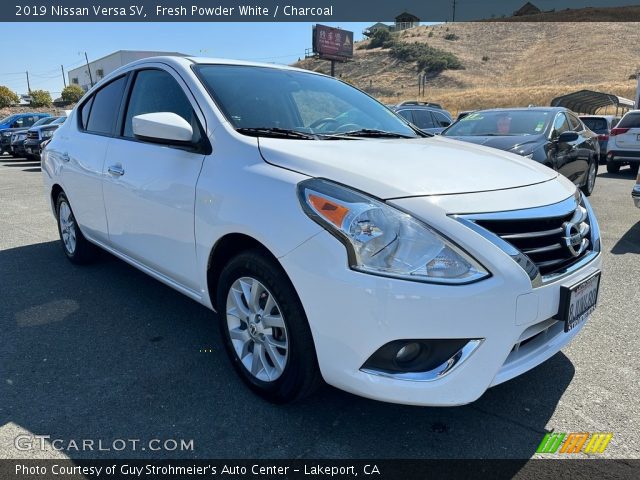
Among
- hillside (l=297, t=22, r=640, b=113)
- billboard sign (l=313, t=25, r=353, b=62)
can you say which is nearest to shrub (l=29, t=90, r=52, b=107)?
billboard sign (l=313, t=25, r=353, b=62)

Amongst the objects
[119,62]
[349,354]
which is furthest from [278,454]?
[119,62]

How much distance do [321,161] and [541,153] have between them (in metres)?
5.27

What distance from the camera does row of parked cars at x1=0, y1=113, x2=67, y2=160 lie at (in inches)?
631

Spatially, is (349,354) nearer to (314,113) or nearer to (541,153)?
(314,113)

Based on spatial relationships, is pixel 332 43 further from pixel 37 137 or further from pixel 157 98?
pixel 157 98

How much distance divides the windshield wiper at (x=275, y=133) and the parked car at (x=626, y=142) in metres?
11.1

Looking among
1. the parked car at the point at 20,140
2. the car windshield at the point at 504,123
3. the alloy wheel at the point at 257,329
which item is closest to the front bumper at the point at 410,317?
the alloy wheel at the point at 257,329

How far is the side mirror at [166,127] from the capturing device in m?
2.62

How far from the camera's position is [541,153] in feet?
21.5

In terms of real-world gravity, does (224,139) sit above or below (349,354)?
above

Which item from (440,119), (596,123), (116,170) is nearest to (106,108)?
(116,170)

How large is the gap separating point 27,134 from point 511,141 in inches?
635

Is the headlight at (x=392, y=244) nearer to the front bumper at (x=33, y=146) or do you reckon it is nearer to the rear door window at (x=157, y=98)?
the rear door window at (x=157, y=98)

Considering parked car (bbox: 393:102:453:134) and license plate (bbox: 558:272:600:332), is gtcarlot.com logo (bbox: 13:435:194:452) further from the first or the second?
parked car (bbox: 393:102:453:134)
